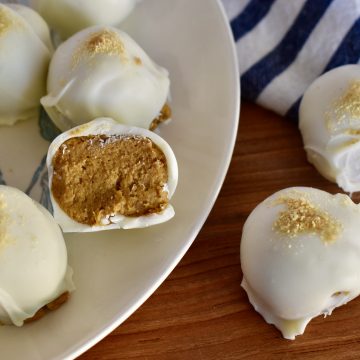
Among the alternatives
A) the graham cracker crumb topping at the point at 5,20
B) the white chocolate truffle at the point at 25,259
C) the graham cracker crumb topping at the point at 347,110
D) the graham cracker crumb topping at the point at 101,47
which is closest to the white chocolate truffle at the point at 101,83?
the graham cracker crumb topping at the point at 101,47

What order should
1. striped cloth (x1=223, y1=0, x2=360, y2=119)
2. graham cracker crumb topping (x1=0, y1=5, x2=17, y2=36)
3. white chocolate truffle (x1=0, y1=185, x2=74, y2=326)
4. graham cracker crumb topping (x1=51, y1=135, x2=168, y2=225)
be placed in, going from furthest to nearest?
striped cloth (x1=223, y1=0, x2=360, y2=119) → graham cracker crumb topping (x1=0, y1=5, x2=17, y2=36) → graham cracker crumb topping (x1=51, y1=135, x2=168, y2=225) → white chocolate truffle (x1=0, y1=185, x2=74, y2=326)

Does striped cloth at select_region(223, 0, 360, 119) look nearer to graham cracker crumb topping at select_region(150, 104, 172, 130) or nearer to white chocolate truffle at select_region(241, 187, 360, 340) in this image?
graham cracker crumb topping at select_region(150, 104, 172, 130)

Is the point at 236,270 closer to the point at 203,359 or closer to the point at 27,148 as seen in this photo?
the point at 203,359

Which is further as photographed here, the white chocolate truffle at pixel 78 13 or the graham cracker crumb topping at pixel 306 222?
the white chocolate truffle at pixel 78 13

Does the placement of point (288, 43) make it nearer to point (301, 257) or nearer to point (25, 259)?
point (301, 257)

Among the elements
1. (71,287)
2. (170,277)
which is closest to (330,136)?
(170,277)

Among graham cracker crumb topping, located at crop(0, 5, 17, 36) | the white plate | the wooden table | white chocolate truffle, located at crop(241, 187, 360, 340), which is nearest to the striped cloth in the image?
the white plate

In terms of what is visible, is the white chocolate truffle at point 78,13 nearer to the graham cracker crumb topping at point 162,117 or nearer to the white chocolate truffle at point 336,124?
the graham cracker crumb topping at point 162,117
